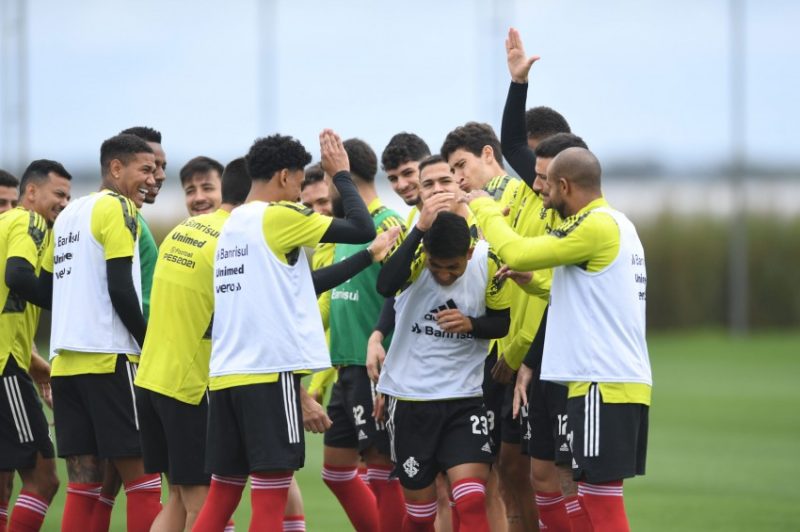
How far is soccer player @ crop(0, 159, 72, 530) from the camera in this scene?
8.30 m

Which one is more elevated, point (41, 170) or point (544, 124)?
point (544, 124)

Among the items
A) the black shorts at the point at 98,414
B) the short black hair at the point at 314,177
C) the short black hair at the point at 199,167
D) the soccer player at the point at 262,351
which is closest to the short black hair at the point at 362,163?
the short black hair at the point at 314,177

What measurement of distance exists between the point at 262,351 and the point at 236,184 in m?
1.39

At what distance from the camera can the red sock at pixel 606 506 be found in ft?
21.8

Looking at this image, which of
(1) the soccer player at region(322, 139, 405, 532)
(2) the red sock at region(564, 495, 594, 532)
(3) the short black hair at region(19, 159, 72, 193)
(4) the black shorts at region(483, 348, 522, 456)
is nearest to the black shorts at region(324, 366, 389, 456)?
(1) the soccer player at region(322, 139, 405, 532)

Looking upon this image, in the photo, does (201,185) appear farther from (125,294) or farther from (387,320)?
(387,320)

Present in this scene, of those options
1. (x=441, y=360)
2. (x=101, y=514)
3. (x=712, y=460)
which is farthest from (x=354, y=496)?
(x=712, y=460)

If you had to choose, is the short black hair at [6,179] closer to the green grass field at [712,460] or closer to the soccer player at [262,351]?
the green grass field at [712,460]

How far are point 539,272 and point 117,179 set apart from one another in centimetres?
283

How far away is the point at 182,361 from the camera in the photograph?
24.6 ft

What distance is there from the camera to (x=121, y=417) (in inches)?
309

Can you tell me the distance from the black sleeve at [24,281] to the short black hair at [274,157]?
6.66ft

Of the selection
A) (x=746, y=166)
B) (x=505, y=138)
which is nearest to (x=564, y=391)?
(x=505, y=138)

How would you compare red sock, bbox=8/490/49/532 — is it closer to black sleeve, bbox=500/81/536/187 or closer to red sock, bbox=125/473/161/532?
red sock, bbox=125/473/161/532
